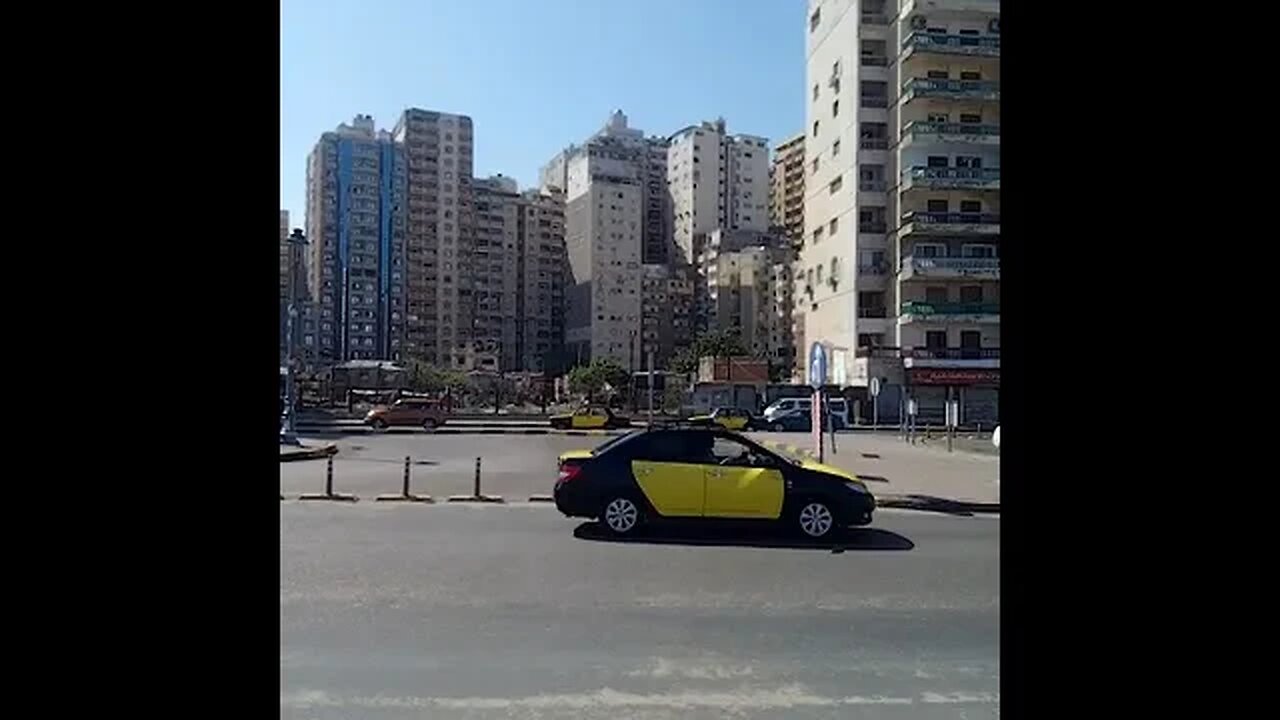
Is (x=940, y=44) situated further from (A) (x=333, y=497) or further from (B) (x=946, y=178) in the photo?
(A) (x=333, y=497)

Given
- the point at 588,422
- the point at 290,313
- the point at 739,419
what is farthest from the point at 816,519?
the point at 739,419

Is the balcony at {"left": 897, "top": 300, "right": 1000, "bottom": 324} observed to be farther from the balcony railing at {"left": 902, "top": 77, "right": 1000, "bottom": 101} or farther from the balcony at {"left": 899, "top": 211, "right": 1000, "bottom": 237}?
the balcony railing at {"left": 902, "top": 77, "right": 1000, "bottom": 101}

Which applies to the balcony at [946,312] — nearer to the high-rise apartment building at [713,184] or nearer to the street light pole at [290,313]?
the street light pole at [290,313]

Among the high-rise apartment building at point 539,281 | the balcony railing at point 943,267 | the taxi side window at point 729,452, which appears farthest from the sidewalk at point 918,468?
the high-rise apartment building at point 539,281

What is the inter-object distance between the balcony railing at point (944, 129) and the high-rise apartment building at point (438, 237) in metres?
34.3

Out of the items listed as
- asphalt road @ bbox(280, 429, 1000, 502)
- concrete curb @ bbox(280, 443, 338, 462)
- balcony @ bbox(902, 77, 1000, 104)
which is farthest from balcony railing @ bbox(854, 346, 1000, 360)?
concrete curb @ bbox(280, 443, 338, 462)

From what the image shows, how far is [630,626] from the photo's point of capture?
250 inches

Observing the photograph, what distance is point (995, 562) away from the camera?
9.26 m

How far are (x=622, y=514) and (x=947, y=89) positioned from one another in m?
40.6

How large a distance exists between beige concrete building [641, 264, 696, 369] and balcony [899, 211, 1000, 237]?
99.2ft

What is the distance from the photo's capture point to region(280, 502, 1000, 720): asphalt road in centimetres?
485

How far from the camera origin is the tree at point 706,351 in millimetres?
61688
